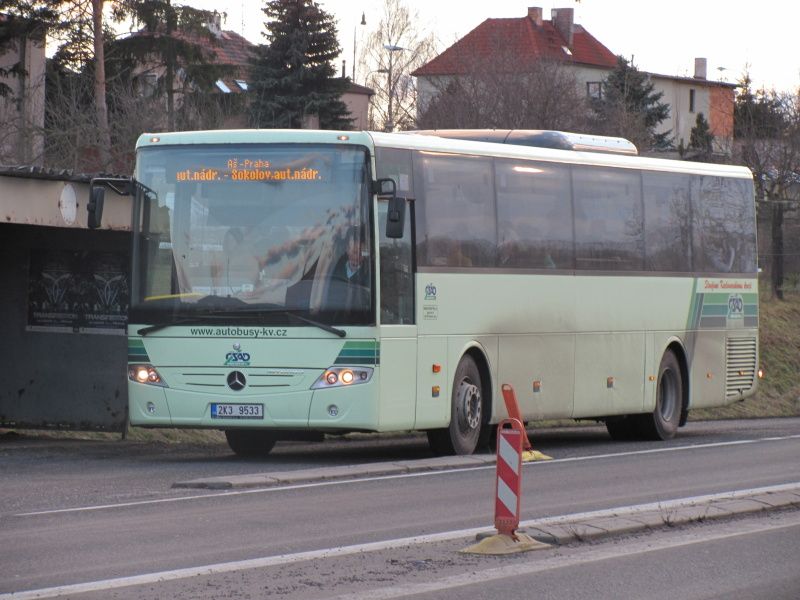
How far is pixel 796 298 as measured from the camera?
1460 inches

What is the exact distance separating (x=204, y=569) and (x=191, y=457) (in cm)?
798

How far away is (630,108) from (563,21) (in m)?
44.9

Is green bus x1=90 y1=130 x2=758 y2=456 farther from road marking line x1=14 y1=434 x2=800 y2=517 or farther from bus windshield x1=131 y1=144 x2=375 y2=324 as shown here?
road marking line x1=14 y1=434 x2=800 y2=517

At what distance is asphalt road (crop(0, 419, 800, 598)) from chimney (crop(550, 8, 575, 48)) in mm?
83942

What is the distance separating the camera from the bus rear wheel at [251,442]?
1747 cm

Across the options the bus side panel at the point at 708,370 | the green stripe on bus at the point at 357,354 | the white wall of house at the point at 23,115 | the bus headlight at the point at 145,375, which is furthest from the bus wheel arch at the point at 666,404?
the white wall of house at the point at 23,115

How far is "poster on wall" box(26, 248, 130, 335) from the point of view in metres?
19.1

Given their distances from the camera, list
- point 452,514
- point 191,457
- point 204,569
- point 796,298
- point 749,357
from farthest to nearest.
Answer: point 796,298 → point 749,357 → point 191,457 → point 452,514 → point 204,569

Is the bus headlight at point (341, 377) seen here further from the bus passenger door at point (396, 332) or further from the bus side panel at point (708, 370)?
the bus side panel at point (708, 370)

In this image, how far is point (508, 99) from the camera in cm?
4597

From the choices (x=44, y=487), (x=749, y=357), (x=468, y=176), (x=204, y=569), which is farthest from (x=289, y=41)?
(x=204, y=569)

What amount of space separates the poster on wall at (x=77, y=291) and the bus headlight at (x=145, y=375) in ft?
9.55

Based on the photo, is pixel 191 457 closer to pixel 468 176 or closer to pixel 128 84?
pixel 468 176

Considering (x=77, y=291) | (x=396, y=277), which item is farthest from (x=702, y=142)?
(x=396, y=277)
